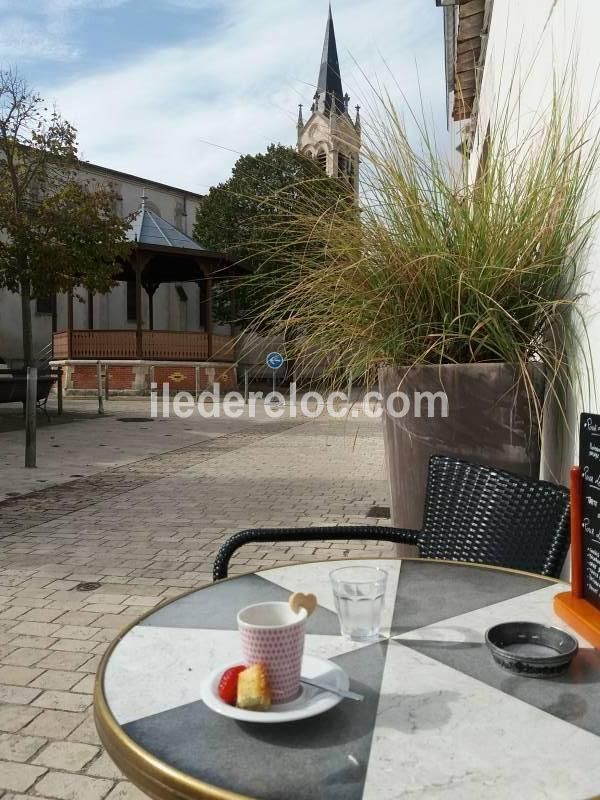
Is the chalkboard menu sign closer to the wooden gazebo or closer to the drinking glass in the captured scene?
the drinking glass

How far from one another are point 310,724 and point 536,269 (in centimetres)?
228

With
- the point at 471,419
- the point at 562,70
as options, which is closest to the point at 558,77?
the point at 562,70

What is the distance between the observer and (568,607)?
138cm

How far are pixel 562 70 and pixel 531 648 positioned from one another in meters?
2.77

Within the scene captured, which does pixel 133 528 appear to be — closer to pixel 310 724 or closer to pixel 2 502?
pixel 2 502

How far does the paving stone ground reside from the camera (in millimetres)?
2273

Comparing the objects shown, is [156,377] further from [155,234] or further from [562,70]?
[562,70]

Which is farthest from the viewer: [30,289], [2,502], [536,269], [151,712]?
[30,289]

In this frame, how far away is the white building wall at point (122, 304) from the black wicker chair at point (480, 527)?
82.9ft

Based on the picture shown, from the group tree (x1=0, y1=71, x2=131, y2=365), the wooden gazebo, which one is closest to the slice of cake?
tree (x1=0, y1=71, x2=131, y2=365)

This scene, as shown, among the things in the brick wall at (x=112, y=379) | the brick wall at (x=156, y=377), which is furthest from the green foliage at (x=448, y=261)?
the brick wall at (x=112, y=379)

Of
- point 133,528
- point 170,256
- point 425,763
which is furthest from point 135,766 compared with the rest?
point 170,256

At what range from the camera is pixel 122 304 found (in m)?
32.6

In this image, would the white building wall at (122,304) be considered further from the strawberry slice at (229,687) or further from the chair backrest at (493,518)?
the strawberry slice at (229,687)
